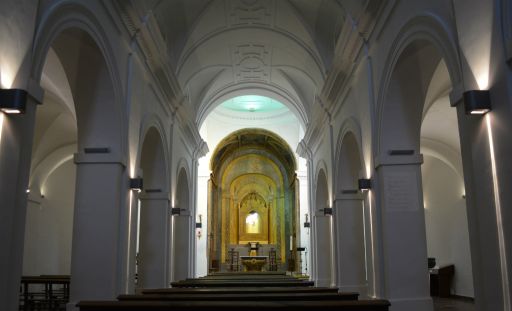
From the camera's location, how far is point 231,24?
1287cm

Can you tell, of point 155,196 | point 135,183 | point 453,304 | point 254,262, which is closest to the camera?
point 135,183

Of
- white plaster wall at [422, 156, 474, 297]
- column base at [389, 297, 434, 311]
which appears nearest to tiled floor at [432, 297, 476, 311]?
white plaster wall at [422, 156, 474, 297]

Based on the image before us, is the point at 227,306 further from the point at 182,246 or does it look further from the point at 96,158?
the point at 182,246

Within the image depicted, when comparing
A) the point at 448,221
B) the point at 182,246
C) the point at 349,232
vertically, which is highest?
the point at 448,221

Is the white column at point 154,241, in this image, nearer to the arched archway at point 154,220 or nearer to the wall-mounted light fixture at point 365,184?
the arched archway at point 154,220

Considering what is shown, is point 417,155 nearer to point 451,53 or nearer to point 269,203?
point 451,53

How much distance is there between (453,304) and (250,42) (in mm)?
8303

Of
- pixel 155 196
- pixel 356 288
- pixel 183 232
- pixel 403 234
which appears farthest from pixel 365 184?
pixel 183 232

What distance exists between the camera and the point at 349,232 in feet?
36.8

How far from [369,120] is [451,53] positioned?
3.17 meters

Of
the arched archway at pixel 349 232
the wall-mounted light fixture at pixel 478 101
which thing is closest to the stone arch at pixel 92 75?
the wall-mounted light fixture at pixel 478 101

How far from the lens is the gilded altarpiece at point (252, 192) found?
81.2ft

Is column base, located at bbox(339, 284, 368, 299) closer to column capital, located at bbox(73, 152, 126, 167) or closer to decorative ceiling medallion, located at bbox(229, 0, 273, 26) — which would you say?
column capital, located at bbox(73, 152, 126, 167)

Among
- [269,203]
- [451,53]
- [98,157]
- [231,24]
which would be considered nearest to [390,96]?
[451,53]
